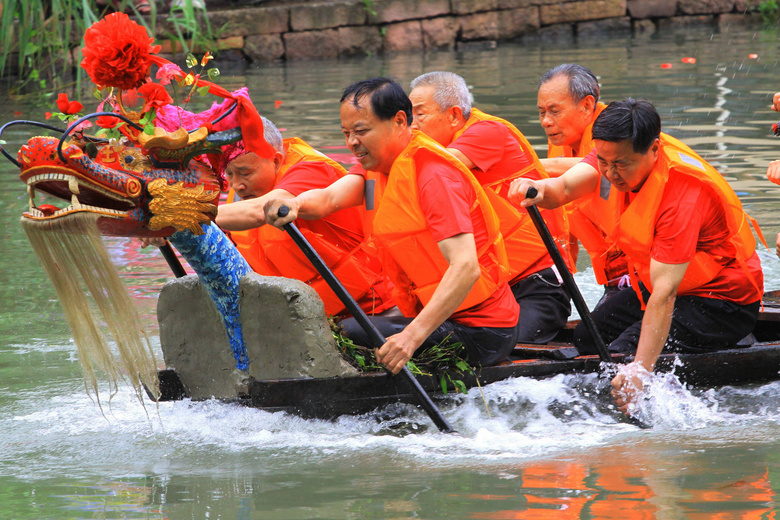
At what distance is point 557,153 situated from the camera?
5.23 m

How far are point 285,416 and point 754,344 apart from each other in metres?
2.04

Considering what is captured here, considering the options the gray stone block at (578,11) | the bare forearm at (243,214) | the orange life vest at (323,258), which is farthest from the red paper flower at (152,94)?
the gray stone block at (578,11)

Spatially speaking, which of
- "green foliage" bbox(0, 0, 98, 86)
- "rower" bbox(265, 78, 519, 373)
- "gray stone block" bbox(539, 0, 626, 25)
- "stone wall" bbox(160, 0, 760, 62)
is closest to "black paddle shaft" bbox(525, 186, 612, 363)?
"rower" bbox(265, 78, 519, 373)

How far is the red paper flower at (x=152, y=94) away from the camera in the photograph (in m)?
3.11

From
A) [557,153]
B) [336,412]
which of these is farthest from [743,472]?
[557,153]

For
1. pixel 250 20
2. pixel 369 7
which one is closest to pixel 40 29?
pixel 250 20

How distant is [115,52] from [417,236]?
4.18 ft

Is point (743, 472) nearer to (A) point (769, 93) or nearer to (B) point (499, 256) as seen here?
(B) point (499, 256)

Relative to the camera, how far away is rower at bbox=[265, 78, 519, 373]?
3.40m

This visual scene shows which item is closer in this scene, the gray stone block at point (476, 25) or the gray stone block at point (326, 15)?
the gray stone block at point (326, 15)

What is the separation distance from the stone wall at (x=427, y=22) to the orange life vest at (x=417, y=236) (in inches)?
519

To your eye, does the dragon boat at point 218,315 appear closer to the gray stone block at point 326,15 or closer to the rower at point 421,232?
the rower at point 421,232

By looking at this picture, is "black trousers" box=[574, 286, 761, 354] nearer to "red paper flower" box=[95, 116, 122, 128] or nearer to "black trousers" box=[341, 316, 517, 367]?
"black trousers" box=[341, 316, 517, 367]

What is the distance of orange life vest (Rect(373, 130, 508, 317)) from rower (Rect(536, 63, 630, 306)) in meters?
0.93
